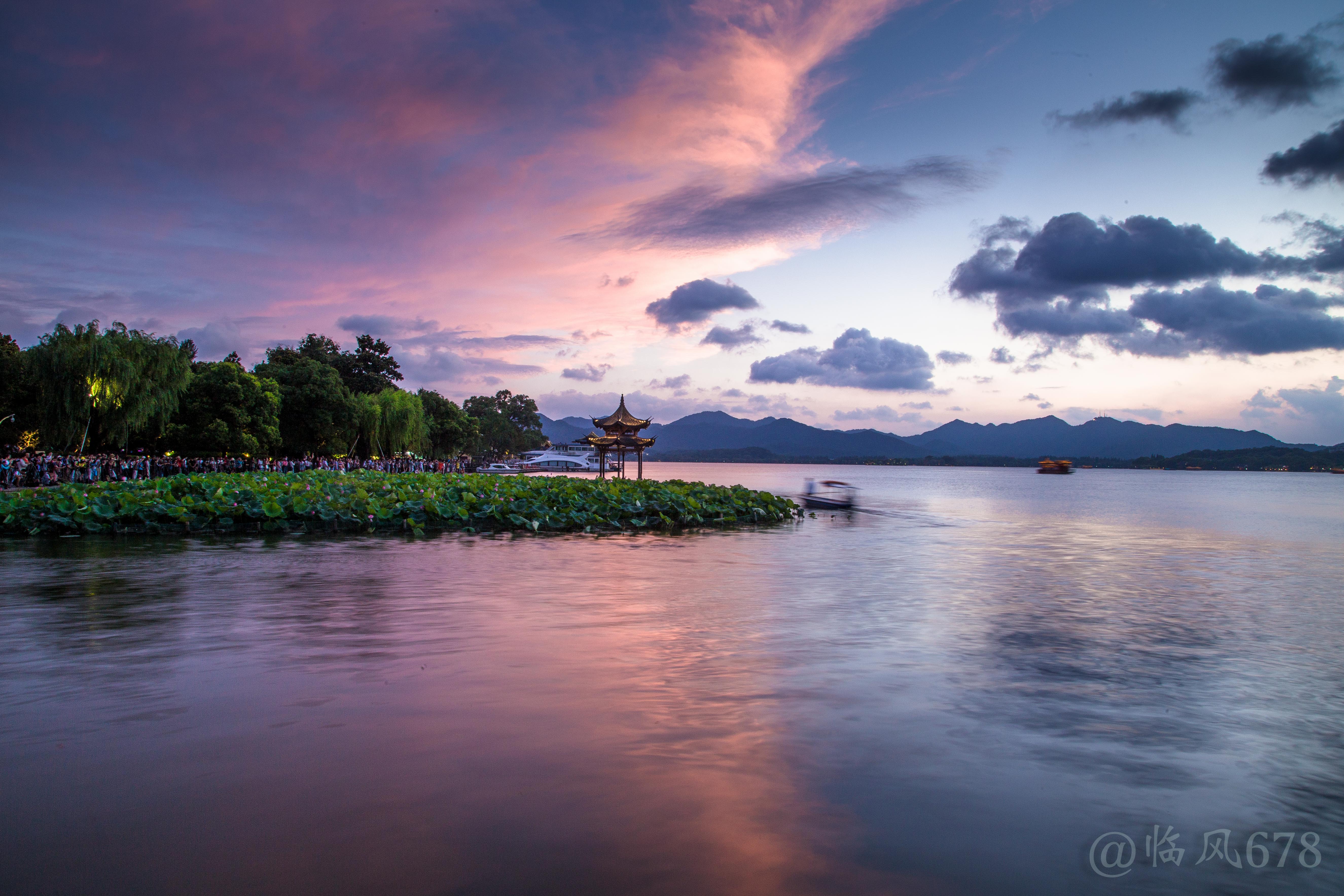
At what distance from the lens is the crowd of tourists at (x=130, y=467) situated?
2891 cm

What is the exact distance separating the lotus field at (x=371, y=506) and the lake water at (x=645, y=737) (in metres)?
5.11

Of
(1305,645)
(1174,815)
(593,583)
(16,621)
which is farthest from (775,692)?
(16,621)

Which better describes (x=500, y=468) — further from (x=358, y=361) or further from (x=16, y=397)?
(x=16, y=397)

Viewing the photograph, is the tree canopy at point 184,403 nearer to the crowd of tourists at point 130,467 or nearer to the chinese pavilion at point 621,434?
the crowd of tourists at point 130,467

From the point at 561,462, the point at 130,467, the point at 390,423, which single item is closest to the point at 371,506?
the point at 130,467

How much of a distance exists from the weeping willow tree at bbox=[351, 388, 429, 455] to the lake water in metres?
41.8

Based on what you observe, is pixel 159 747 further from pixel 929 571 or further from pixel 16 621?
pixel 929 571

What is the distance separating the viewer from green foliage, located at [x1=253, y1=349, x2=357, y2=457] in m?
48.3

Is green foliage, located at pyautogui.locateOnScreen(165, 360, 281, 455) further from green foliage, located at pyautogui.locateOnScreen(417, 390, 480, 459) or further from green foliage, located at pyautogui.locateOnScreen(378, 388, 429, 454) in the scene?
green foliage, located at pyautogui.locateOnScreen(417, 390, 480, 459)

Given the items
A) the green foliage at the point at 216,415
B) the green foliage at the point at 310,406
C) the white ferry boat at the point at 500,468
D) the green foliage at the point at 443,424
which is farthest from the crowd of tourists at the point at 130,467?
the white ferry boat at the point at 500,468

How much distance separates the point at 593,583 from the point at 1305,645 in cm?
961

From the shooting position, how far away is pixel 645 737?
5.28m

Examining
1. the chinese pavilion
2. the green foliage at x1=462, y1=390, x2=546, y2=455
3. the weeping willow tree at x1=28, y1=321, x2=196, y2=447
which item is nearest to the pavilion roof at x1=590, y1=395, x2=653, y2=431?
the chinese pavilion

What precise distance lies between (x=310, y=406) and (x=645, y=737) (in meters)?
49.2
